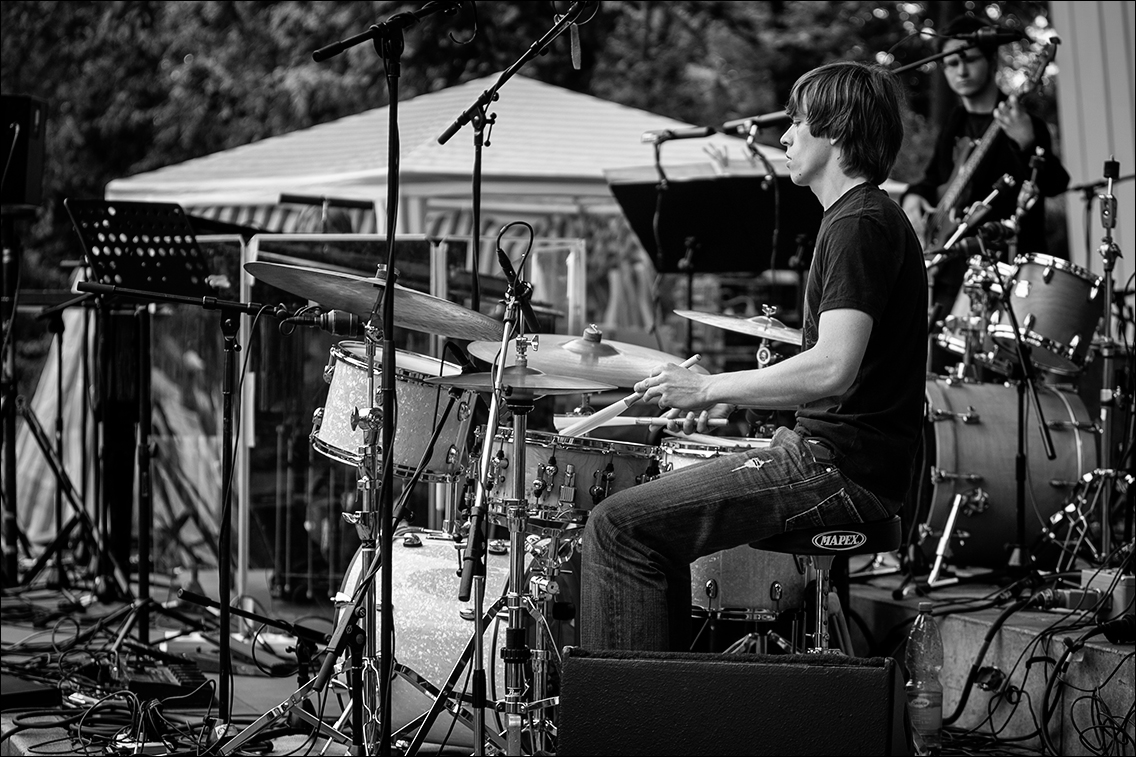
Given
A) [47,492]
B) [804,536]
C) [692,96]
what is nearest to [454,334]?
[804,536]

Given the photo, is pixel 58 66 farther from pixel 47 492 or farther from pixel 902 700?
pixel 902 700

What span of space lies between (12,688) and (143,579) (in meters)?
0.62

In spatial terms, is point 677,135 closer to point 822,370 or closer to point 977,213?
point 977,213

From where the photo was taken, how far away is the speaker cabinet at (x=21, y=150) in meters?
6.21

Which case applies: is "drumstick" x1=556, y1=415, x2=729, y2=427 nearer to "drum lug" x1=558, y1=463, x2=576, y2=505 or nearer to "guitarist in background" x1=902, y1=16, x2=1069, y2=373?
"drum lug" x1=558, y1=463, x2=576, y2=505

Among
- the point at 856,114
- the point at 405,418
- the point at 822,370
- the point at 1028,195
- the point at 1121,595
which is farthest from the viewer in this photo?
the point at 1028,195

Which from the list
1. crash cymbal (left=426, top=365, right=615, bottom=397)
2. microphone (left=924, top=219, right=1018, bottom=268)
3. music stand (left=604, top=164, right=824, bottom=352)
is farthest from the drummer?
music stand (left=604, top=164, right=824, bottom=352)

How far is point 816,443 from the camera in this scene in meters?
3.33

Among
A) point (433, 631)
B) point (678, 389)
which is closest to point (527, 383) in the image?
point (678, 389)

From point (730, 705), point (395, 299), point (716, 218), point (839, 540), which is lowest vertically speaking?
point (730, 705)

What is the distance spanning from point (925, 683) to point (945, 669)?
70cm

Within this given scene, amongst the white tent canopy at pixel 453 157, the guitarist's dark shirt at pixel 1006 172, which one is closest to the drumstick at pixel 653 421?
the guitarist's dark shirt at pixel 1006 172

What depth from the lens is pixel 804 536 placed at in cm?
339

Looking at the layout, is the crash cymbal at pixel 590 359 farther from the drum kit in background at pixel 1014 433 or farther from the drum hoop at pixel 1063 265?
the drum hoop at pixel 1063 265
